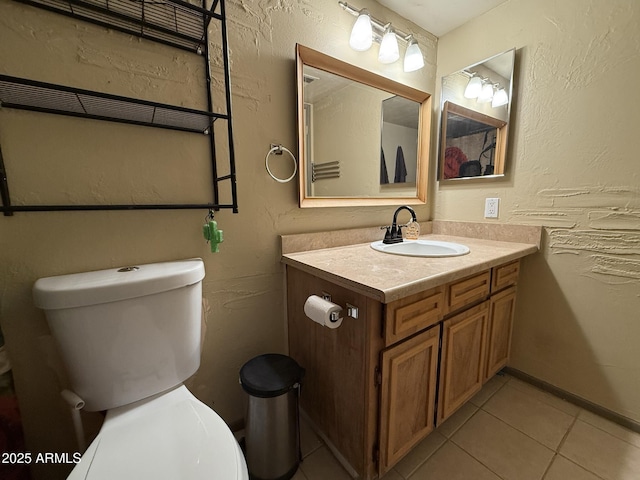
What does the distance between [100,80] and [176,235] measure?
53 cm

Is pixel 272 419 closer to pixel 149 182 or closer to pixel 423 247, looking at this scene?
pixel 149 182

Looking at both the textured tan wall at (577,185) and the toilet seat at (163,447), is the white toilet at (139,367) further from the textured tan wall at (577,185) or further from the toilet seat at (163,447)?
the textured tan wall at (577,185)

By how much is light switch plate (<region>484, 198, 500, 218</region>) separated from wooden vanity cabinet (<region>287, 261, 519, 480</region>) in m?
0.43

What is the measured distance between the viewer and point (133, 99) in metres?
0.74

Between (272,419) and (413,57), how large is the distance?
186 centimetres

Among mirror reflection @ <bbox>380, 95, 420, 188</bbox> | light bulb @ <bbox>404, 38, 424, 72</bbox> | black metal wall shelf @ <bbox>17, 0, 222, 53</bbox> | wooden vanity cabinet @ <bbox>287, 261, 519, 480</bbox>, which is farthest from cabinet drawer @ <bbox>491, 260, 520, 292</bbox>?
black metal wall shelf @ <bbox>17, 0, 222, 53</bbox>

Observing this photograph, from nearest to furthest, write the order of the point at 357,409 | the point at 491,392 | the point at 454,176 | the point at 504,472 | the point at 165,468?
the point at 165,468 < the point at 357,409 < the point at 504,472 < the point at 491,392 < the point at 454,176

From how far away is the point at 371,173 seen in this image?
1.57 meters

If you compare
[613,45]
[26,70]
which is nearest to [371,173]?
[613,45]

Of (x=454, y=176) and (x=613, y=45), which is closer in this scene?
(x=613, y=45)

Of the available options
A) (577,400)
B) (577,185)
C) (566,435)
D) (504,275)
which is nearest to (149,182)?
(504,275)

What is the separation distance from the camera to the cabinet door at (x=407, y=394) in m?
0.91

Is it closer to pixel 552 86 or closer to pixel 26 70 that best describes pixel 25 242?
pixel 26 70

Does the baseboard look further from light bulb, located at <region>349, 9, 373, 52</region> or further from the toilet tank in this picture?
light bulb, located at <region>349, 9, 373, 52</region>
